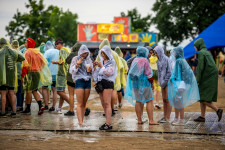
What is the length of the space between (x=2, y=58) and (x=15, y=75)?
550mm

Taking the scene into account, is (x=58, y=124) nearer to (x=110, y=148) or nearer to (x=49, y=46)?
(x=110, y=148)

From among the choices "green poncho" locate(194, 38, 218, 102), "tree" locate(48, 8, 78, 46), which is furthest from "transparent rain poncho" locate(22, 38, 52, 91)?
"tree" locate(48, 8, 78, 46)

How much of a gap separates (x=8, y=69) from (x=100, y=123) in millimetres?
2873

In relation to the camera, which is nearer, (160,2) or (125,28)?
(160,2)

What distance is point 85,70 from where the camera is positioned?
23.2 ft

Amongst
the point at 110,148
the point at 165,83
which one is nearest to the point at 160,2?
the point at 165,83

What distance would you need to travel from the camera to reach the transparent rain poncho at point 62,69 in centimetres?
910

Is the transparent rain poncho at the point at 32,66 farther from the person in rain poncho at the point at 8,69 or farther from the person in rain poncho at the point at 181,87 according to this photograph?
the person in rain poncho at the point at 181,87

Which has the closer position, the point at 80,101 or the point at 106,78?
the point at 106,78

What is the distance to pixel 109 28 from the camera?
42781 millimetres

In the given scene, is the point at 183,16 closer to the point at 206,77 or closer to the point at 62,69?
the point at 62,69

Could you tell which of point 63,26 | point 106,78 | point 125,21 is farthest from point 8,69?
point 63,26

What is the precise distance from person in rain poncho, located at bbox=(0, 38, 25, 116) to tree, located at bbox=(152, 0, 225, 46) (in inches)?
1267

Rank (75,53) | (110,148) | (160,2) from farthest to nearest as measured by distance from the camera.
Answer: (160,2), (75,53), (110,148)
